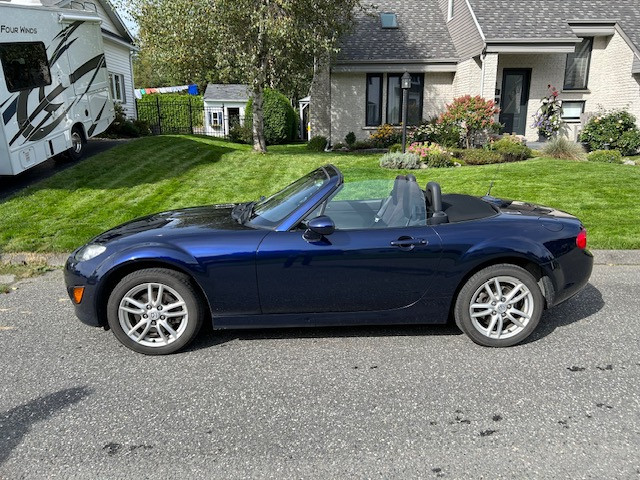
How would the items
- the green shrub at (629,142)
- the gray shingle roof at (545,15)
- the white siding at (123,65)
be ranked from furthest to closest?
the white siding at (123,65) < the gray shingle roof at (545,15) < the green shrub at (629,142)

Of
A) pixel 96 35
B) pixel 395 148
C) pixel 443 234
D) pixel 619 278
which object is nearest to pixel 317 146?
pixel 395 148

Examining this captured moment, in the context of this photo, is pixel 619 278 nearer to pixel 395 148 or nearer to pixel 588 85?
pixel 395 148

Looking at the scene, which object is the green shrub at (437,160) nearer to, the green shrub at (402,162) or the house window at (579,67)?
the green shrub at (402,162)

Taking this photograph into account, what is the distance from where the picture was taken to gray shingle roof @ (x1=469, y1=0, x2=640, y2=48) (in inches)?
617

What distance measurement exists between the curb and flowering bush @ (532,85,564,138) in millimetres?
11167

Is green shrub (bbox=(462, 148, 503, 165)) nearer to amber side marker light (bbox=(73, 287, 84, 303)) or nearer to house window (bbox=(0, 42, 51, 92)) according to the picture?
house window (bbox=(0, 42, 51, 92))

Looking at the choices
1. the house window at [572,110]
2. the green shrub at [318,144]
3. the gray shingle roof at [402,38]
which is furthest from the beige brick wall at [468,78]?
the green shrub at [318,144]

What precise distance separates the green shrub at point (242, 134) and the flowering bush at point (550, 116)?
44.8 feet

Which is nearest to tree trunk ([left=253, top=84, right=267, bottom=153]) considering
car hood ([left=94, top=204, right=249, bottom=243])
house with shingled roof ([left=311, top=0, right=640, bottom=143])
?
house with shingled roof ([left=311, top=0, right=640, bottom=143])

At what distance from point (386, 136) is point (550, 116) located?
5294mm

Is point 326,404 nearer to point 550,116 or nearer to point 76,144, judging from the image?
point 76,144

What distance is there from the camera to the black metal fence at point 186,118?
25.1 meters

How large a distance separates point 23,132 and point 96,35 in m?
4.89

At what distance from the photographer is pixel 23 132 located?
30.2ft
